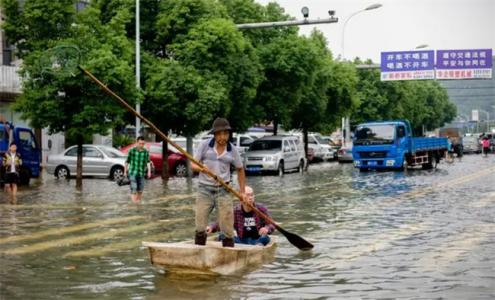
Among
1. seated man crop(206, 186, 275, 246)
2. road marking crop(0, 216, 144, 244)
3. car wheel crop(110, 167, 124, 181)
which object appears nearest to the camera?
seated man crop(206, 186, 275, 246)

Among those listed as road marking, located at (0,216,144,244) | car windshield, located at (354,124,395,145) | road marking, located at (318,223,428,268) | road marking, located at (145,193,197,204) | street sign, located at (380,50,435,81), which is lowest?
road marking, located at (318,223,428,268)

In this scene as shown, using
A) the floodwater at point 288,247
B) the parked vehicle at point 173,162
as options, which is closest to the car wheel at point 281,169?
the parked vehicle at point 173,162

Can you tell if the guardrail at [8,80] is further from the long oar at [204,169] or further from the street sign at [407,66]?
the long oar at [204,169]

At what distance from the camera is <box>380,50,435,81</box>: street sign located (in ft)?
180

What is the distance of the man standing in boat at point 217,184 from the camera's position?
9.80m

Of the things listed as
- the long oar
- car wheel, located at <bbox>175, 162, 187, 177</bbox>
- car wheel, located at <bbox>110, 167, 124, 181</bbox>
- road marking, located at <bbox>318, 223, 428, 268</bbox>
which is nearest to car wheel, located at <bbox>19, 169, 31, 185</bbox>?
car wheel, located at <bbox>110, 167, 124, 181</bbox>

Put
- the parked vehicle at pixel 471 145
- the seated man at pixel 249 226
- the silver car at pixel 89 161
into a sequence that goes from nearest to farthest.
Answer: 1. the seated man at pixel 249 226
2. the silver car at pixel 89 161
3. the parked vehicle at pixel 471 145

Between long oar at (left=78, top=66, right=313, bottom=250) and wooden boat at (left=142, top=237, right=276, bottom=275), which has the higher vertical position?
long oar at (left=78, top=66, right=313, bottom=250)

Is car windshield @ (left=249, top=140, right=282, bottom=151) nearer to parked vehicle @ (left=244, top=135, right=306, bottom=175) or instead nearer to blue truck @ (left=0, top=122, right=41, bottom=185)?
parked vehicle @ (left=244, top=135, right=306, bottom=175)

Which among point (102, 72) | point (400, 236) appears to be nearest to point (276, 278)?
point (400, 236)

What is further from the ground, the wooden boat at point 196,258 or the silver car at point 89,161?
the silver car at point 89,161

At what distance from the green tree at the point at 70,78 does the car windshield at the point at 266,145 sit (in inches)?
406

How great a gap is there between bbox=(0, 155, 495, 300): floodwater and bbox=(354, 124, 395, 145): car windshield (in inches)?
533

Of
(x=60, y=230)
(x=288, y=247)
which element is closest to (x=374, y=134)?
(x=60, y=230)
